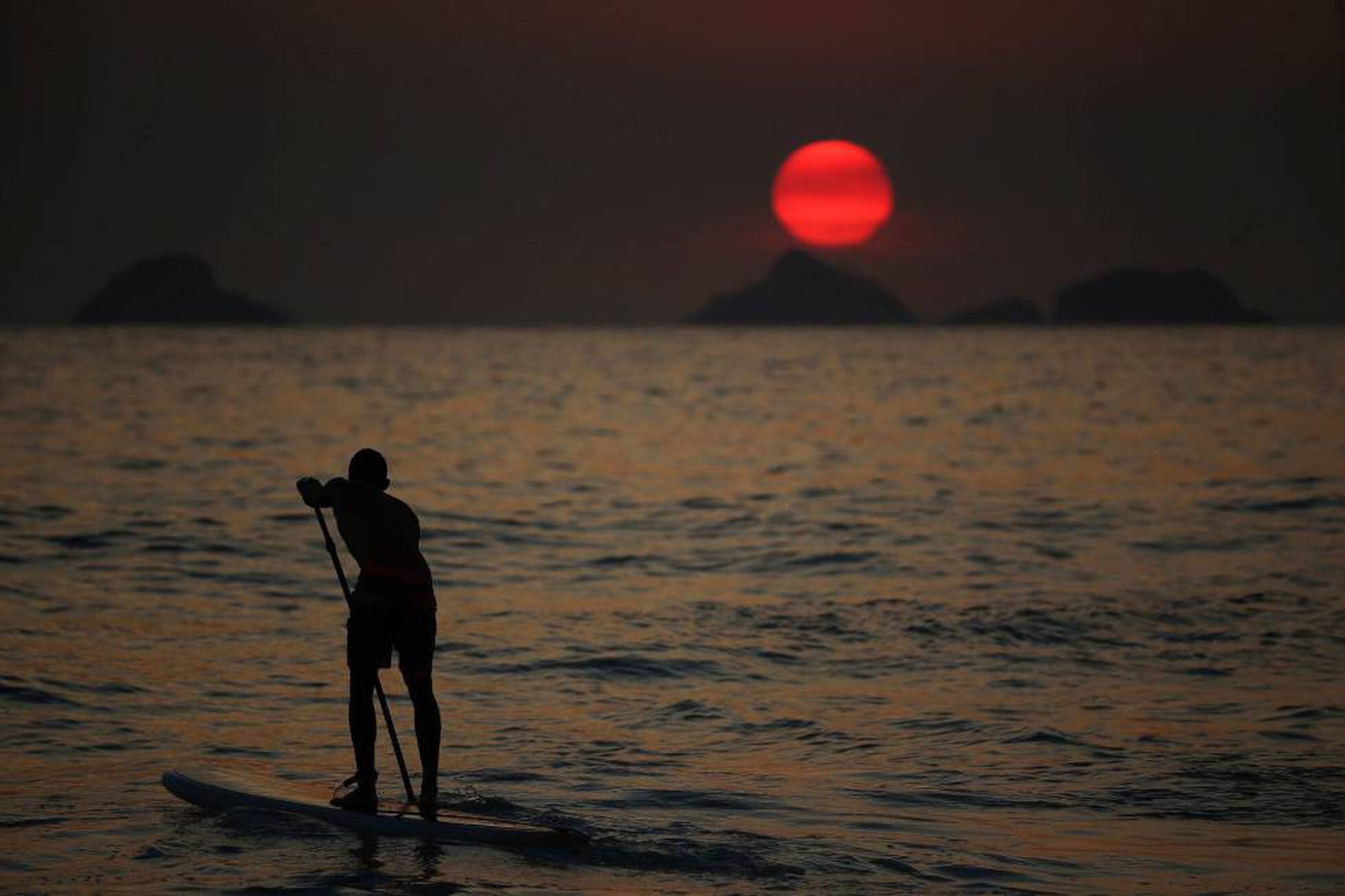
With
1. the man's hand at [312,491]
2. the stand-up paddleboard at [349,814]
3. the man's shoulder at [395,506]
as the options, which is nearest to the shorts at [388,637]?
the man's shoulder at [395,506]

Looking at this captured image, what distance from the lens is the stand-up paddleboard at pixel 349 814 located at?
396 inches

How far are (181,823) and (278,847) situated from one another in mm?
996

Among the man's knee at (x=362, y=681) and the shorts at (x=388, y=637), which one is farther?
the man's knee at (x=362, y=681)

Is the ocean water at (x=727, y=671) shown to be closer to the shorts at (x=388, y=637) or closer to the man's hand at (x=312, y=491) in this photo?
the shorts at (x=388, y=637)

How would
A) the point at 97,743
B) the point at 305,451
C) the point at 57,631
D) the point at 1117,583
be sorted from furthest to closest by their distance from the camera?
the point at 305,451 → the point at 1117,583 → the point at 57,631 → the point at 97,743

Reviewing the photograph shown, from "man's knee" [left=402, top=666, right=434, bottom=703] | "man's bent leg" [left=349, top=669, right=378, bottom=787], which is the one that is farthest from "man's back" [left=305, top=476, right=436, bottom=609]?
"man's bent leg" [left=349, top=669, right=378, bottom=787]

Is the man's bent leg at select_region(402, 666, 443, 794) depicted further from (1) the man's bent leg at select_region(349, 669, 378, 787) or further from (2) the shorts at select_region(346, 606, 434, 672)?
(1) the man's bent leg at select_region(349, 669, 378, 787)

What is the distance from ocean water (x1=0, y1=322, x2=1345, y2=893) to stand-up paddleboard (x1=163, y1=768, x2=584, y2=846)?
15 cm

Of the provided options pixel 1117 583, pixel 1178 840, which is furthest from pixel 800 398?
pixel 1178 840

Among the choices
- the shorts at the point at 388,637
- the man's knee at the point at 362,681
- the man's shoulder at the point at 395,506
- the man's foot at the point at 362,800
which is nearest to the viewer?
the man's shoulder at the point at 395,506

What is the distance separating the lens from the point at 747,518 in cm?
3228

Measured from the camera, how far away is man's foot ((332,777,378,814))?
1035 centimetres

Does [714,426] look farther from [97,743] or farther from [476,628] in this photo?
[97,743]

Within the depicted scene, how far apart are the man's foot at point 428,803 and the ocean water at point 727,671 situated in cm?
35
